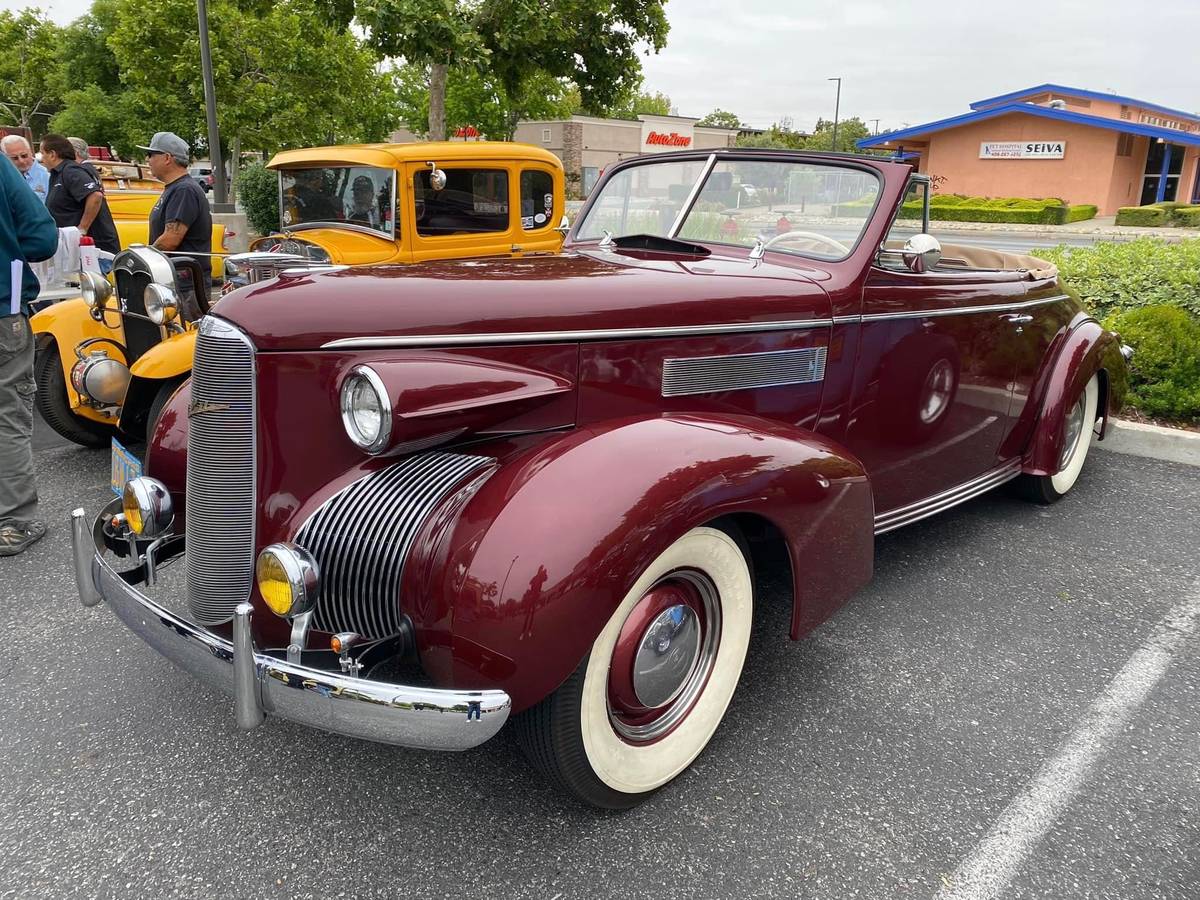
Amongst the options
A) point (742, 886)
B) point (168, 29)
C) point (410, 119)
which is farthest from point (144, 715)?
point (410, 119)

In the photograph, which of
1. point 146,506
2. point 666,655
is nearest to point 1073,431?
point 666,655

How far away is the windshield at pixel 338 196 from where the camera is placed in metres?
6.38

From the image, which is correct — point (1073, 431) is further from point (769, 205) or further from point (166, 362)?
point (166, 362)

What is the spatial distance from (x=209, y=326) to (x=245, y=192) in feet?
55.9

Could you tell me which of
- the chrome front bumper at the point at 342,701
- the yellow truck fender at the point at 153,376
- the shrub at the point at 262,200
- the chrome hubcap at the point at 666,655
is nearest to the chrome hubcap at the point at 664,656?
the chrome hubcap at the point at 666,655

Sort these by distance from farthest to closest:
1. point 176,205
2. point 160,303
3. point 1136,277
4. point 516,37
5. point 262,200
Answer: point 262,200, point 516,37, point 1136,277, point 176,205, point 160,303

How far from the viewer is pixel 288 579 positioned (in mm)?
1914

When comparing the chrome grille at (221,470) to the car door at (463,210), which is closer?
the chrome grille at (221,470)

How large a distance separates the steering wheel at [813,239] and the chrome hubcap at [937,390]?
2.07ft

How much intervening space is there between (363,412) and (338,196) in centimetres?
537

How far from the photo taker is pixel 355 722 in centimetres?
180

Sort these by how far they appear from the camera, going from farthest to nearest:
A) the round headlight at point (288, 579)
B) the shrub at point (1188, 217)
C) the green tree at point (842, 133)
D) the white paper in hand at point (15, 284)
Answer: the green tree at point (842, 133), the shrub at point (1188, 217), the white paper in hand at point (15, 284), the round headlight at point (288, 579)

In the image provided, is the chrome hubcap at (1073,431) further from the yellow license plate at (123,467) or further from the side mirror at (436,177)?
the side mirror at (436,177)

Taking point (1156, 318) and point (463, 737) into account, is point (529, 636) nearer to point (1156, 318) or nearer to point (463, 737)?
point (463, 737)
